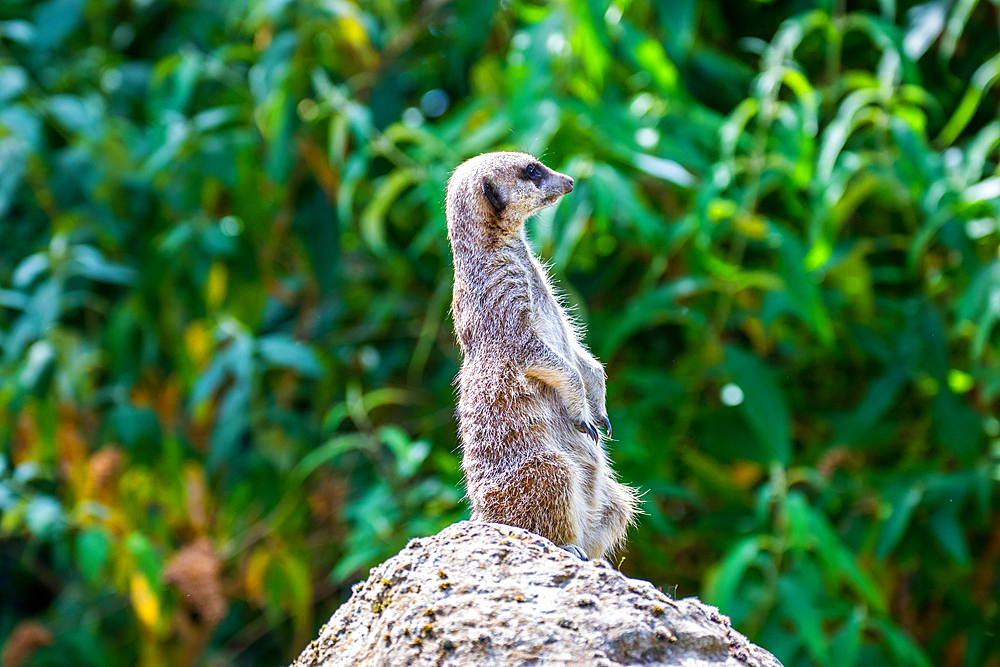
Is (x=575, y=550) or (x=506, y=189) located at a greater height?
(x=506, y=189)

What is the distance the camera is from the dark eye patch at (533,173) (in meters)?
2.35

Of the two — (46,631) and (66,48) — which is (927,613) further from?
(66,48)

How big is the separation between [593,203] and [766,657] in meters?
2.17

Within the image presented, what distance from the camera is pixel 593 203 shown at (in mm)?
3699

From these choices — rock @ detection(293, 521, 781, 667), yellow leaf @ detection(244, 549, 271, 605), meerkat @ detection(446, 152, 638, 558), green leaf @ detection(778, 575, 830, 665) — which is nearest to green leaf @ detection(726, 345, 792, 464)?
green leaf @ detection(778, 575, 830, 665)

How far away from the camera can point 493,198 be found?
2312 mm

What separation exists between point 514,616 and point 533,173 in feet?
3.69

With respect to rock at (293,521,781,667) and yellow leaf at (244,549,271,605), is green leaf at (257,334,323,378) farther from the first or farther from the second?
rock at (293,521,781,667)

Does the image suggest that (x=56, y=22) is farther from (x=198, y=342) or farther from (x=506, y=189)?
(x=506, y=189)

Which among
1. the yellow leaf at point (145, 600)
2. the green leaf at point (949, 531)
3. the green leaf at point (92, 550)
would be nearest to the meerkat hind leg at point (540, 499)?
the green leaf at point (949, 531)

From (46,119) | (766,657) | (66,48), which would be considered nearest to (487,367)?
(766,657)

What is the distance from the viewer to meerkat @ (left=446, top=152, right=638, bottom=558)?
82.2 inches

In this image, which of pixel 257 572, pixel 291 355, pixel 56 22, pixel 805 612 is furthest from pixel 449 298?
pixel 56 22

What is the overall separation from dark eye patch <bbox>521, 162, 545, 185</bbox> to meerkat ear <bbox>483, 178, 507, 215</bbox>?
85 millimetres
